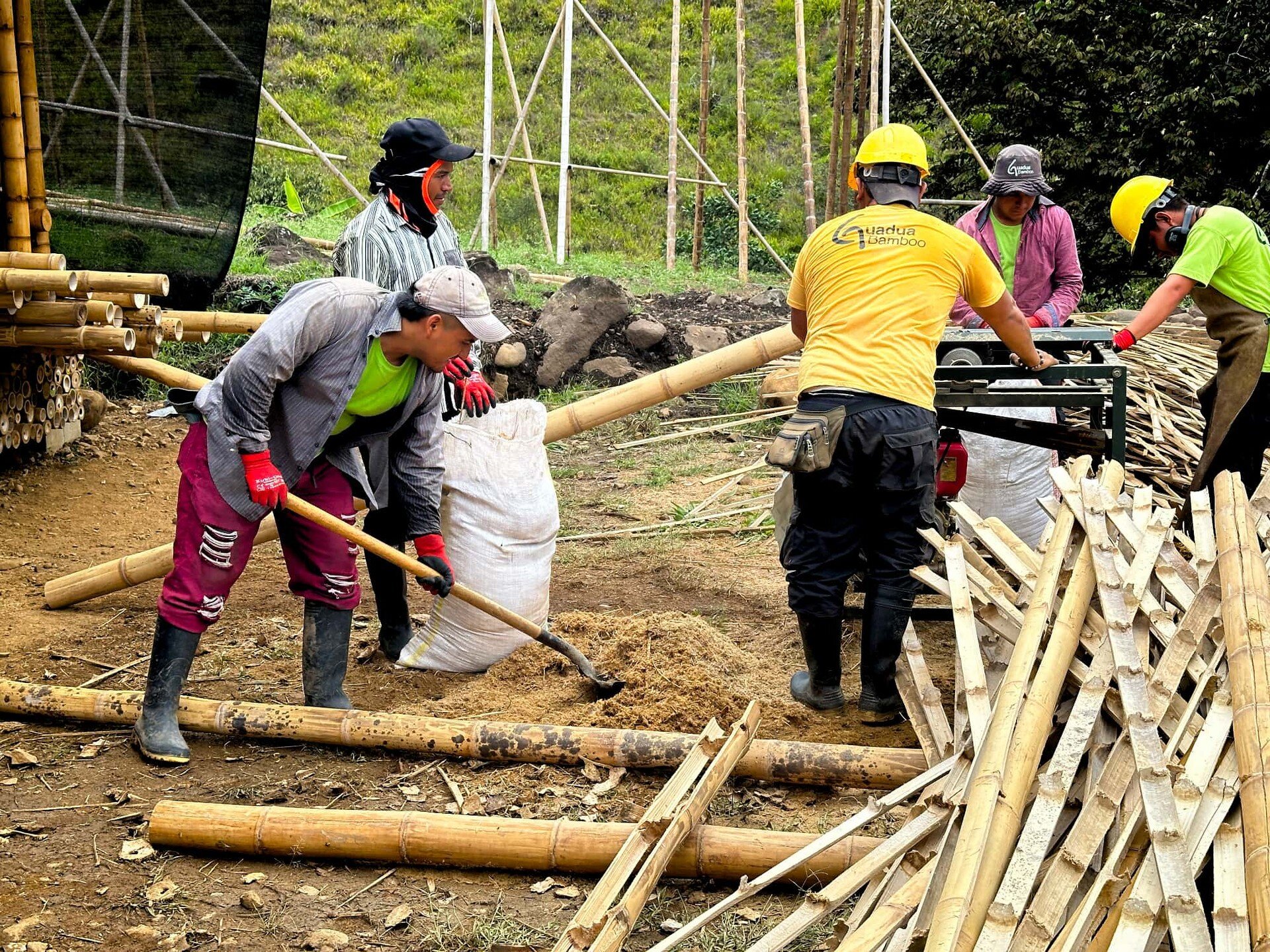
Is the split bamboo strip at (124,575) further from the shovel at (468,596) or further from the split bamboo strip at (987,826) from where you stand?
the split bamboo strip at (987,826)

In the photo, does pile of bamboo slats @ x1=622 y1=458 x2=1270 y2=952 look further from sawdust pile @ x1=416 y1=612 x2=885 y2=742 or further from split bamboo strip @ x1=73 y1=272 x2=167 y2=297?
split bamboo strip @ x1=73 y1=272 x2=167 y2=297

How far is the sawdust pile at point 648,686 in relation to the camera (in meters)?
3.95

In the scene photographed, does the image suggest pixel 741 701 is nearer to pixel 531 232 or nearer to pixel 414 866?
pixel 414 866

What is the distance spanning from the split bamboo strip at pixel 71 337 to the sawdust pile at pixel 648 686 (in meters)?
2.41

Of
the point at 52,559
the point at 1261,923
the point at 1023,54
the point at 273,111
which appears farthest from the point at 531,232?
the point at 1261,923

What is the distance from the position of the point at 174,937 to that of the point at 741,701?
1907 millimetres

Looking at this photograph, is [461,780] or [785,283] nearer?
[461,780]

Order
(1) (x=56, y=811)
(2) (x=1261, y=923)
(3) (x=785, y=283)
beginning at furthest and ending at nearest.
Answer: (3) (x=785, y=283) < (1) (x=56, y=811) < (2) (x=1261, y=923)

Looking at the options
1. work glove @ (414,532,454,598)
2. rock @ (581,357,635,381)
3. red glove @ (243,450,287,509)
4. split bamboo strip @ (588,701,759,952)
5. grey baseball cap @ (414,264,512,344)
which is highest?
grey baseball cap @ (414,264,512,344)

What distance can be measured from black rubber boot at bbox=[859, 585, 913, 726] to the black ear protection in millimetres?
2156

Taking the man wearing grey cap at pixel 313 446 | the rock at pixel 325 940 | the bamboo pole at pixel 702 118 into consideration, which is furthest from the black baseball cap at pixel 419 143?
the bamboo pole at pixel 702 118

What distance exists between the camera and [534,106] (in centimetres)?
2261

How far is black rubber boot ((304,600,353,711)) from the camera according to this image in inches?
159

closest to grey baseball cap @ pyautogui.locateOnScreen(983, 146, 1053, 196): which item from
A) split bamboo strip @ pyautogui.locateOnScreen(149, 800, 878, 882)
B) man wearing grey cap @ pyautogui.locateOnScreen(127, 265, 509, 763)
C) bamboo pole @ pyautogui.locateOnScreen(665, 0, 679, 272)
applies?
man wearing grey cap @ pyautogui.locateOnScreen(127, 265, 509, 763)
